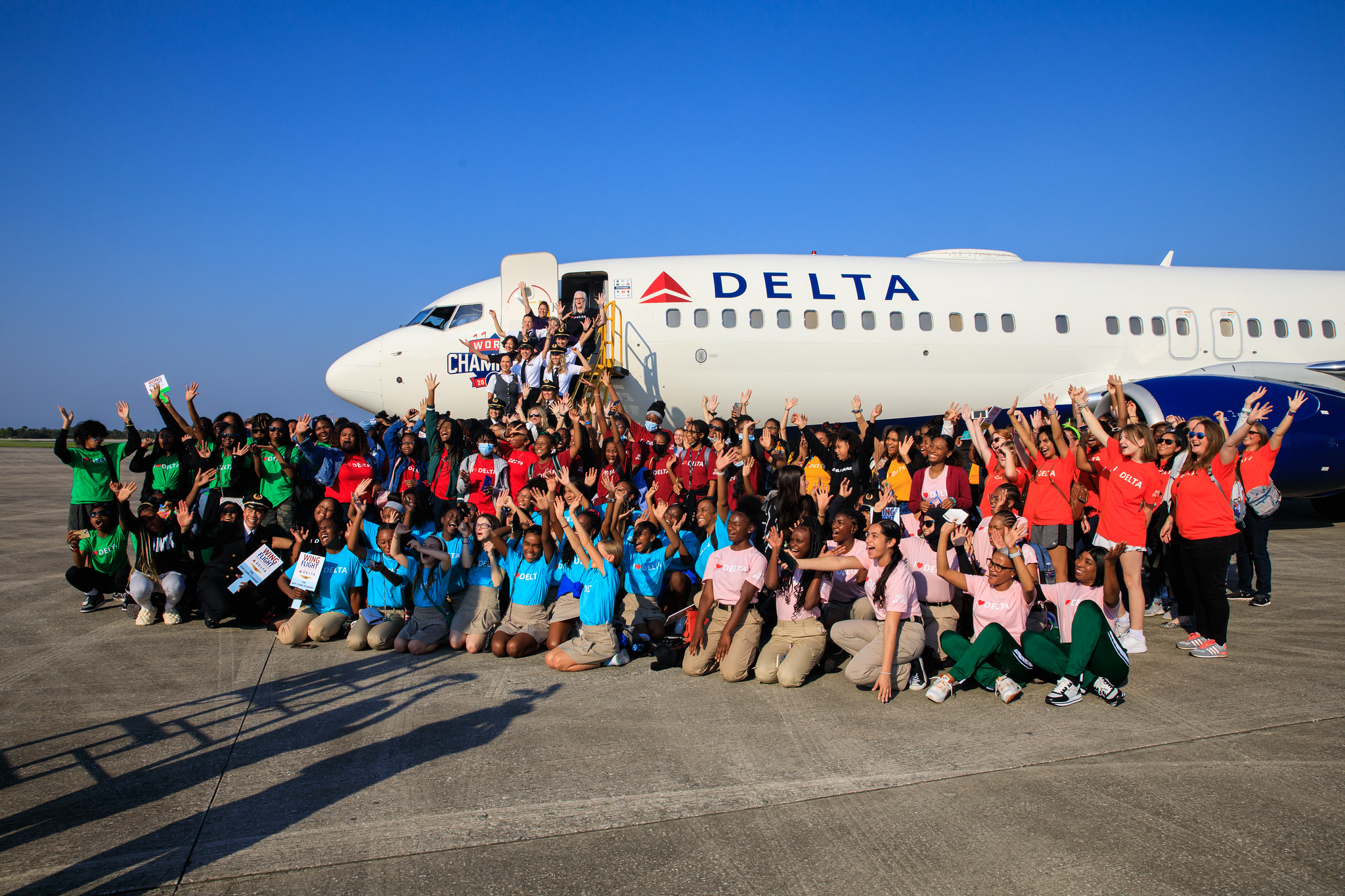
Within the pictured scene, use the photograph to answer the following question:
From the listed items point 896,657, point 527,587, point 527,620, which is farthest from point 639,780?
point 527,587

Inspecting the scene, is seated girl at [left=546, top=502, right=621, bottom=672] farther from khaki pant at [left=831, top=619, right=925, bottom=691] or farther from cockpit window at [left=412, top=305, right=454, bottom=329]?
cockpit window at [left=412, top=305, right=454, bottom=329]

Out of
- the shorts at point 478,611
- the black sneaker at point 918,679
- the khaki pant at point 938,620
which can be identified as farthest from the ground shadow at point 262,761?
the khaki pant at point 938,620

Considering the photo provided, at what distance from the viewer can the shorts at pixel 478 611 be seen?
21.5 ft

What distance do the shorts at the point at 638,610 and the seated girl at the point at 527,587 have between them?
26.5 inches

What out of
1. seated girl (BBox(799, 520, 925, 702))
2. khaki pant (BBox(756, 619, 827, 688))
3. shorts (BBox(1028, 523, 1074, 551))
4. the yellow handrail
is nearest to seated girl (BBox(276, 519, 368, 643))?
khaki pant (BBox(756, 619, 827, 688))

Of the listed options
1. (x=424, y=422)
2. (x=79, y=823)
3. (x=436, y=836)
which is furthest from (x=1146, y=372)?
(x=79, y=823)

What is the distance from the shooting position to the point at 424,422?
960cm

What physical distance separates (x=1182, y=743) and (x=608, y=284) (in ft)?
32.7

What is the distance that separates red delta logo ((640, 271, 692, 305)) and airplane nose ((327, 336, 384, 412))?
164 inches

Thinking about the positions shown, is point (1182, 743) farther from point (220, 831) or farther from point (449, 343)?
point (449, 343)

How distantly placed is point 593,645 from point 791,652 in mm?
1500

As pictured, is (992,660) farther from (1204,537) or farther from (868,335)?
(868,335)

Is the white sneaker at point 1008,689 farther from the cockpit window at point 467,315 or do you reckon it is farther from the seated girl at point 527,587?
the cockpit window at point 467,315

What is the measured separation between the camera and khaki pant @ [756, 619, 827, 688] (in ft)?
18.4
